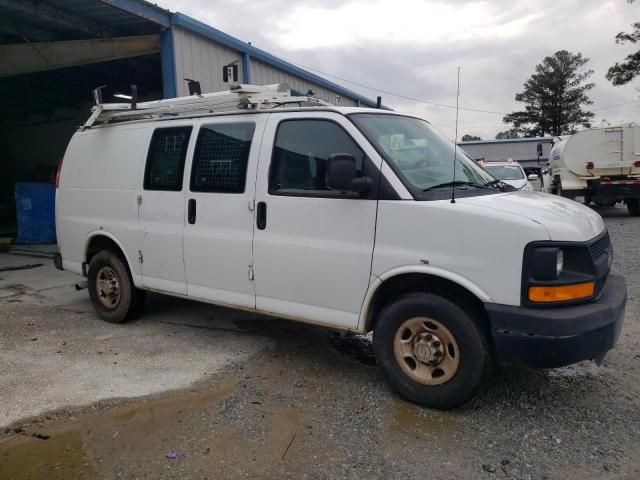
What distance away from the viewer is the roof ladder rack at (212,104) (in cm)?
432

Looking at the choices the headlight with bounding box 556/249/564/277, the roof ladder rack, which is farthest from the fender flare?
the roof ladder rack

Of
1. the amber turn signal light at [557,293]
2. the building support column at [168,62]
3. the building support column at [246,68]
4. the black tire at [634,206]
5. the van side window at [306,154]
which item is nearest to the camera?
the amber turn signal light at [557,293]

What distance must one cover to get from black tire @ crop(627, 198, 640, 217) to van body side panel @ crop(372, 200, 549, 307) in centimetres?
1345

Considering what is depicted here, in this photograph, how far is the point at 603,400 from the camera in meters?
3.49

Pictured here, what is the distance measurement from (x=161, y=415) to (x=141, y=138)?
2.79 metres

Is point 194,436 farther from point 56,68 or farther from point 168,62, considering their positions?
point 56,68

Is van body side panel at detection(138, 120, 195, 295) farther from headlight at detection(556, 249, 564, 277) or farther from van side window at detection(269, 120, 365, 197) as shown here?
headlight at detection(556, 249, 564, 277)

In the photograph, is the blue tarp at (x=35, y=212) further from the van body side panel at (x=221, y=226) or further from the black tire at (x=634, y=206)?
the black tire at (x=634, y=206)

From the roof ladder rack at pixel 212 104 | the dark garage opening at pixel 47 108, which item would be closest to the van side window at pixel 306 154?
the roof ladder rack at pixel 212 104

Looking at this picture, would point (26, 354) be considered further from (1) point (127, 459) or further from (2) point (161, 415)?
(1) point (127, 459)

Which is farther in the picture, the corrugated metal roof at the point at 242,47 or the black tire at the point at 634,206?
the black tire at the point at 634,206

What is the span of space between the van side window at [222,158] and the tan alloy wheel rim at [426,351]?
178cm

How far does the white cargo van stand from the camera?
118 inches

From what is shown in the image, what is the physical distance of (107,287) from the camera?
5.45m
